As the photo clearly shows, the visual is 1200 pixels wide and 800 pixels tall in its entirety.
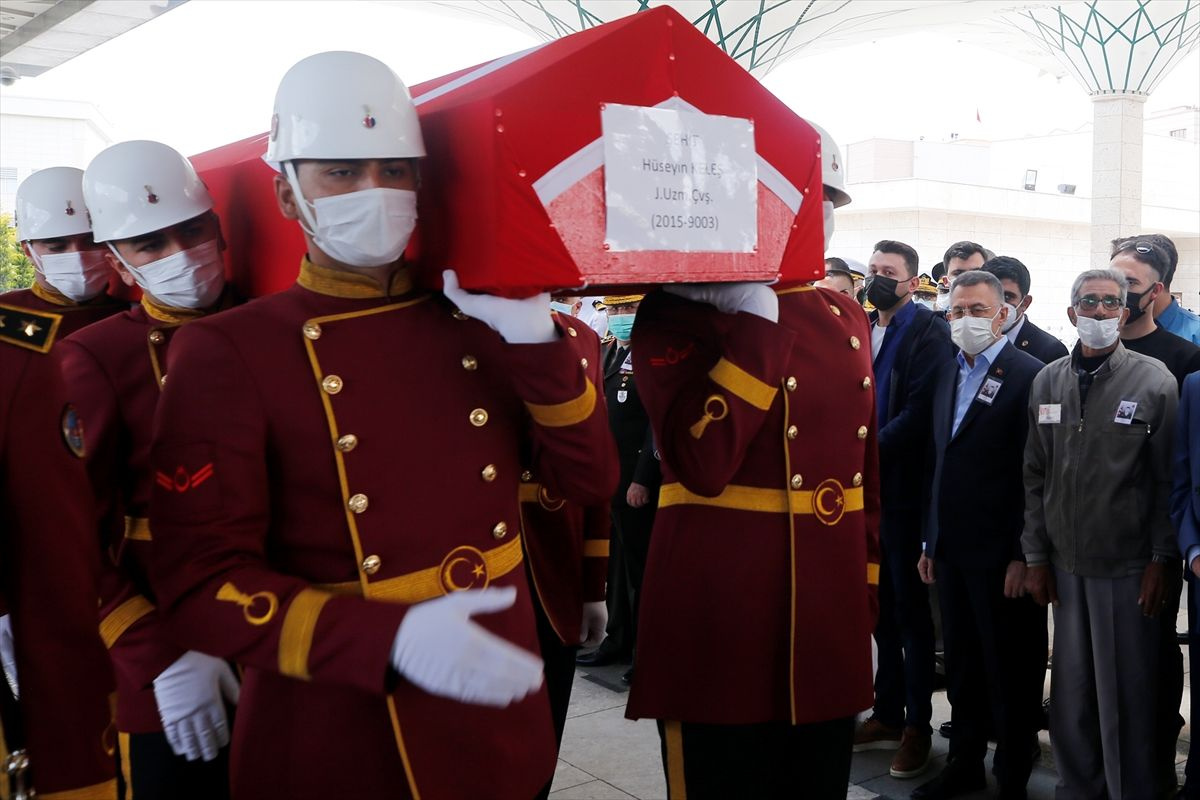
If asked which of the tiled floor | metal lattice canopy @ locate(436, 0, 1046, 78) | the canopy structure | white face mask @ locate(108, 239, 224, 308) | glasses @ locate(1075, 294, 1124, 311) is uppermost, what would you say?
metal lattice canopy @ locate(436, 0, 1046, 78)

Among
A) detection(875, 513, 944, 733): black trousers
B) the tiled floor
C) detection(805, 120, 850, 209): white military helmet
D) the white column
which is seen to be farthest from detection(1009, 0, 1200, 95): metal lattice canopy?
detection(805, 120, 850, 209): white military helmet

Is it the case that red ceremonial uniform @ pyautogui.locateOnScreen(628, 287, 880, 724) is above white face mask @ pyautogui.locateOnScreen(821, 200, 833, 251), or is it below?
below

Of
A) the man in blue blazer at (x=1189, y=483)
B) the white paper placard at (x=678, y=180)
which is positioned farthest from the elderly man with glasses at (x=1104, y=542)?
the white paper placard at (x=678, y=180)

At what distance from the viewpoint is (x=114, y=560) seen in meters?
2.47

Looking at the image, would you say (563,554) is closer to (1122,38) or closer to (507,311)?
(507,311)

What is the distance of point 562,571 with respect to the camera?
2957 mm

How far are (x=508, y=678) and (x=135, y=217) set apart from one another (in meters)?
1.55

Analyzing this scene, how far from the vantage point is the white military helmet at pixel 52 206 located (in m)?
3.27

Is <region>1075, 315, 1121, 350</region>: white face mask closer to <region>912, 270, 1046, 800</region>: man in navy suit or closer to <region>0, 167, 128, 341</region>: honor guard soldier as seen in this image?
<region>912, 270, 1046, 800</region>: man in navy suit

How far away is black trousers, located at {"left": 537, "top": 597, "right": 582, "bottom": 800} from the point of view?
9.56 ft

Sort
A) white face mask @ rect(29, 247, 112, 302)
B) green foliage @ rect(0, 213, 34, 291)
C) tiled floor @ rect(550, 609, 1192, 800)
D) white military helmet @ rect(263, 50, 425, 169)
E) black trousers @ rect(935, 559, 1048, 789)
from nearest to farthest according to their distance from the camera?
white military helmet @ rect(263, 50, 425, 169)
white face mask @ rect(29, 247, 112, 302)
black trousers @ rect(935, 559, 1048, 789)
tiled floor @ rect(550, 609, 1192, 800)
green foliage @ rect(0, 213, 34, 291)

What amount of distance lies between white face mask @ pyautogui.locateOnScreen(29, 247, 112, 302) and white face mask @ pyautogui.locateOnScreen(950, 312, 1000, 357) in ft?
9.52

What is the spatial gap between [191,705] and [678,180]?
1.28m

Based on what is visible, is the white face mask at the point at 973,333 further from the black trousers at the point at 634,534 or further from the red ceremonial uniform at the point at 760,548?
the black trousers at the point at 634,534
